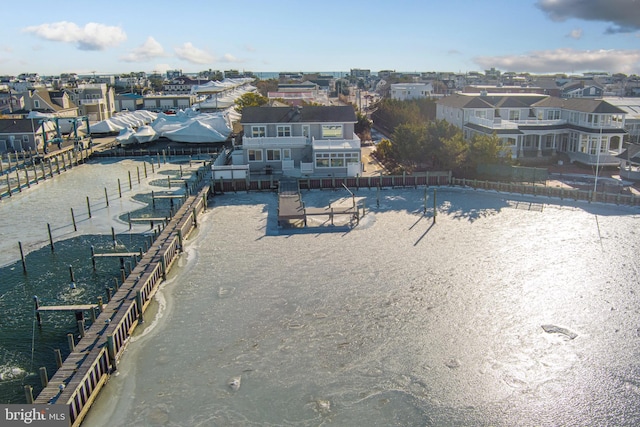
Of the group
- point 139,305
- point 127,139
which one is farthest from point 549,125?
point 127,139

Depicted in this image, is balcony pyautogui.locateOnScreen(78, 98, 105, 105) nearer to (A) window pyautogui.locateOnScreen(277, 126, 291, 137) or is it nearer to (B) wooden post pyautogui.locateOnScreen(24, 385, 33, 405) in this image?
(A) window pyautogui.locateOnScreen(277, 126, 291, 137)

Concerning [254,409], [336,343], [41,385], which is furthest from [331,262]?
[41,385]

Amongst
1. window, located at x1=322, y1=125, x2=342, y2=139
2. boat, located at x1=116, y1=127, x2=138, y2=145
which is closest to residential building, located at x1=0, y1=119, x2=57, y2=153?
boat, located at x1=116, y1=127, x2=138, y2=145

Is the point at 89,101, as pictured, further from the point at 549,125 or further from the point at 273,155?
the point at 549,125

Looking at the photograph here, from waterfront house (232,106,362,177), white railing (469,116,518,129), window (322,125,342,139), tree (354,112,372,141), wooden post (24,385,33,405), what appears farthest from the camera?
tree (354,112,372,141)

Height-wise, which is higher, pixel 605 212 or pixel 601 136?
pixel 601 136

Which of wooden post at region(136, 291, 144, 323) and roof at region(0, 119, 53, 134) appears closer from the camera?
wooden post at region(136, 291, 144, 323)

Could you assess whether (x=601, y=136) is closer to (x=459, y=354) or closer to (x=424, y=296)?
(x=424, y=296)
